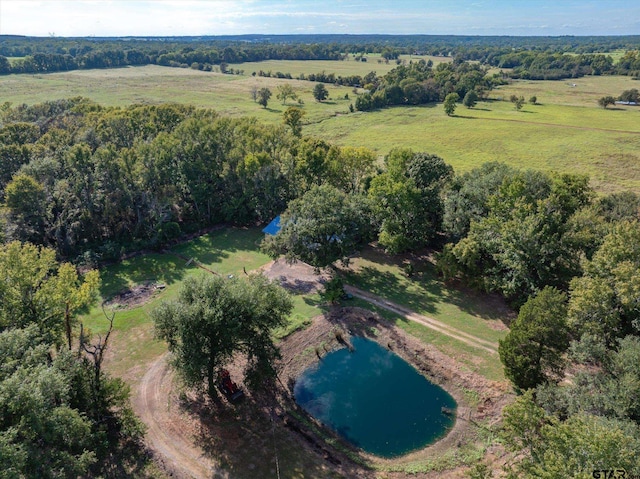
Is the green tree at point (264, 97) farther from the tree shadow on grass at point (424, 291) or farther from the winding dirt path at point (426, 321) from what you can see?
the winding dirt path at point (426, 321)

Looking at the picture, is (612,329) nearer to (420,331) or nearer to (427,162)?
(420,331)

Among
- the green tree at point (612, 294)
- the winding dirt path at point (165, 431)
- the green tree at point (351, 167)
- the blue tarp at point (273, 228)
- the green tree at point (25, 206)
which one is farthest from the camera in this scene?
the green tree at point (351, 167)

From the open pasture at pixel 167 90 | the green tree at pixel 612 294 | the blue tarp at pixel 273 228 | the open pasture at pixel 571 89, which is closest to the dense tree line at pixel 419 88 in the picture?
the open pasture at pixel 167 90

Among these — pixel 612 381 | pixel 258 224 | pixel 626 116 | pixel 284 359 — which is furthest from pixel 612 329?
pixel 626 116

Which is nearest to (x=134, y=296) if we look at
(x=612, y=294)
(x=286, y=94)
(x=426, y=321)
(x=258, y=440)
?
(x=258, y=440)

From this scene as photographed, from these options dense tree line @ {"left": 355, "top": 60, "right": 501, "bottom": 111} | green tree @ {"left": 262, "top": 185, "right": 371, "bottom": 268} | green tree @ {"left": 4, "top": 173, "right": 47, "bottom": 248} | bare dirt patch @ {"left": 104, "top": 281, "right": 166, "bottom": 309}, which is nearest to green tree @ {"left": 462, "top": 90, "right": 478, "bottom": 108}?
dense tree line @ {"left": 355, "top": 60, "right": 501, "bottom": 111}

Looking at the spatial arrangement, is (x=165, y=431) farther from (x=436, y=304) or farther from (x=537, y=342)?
(x=436, y=304)
